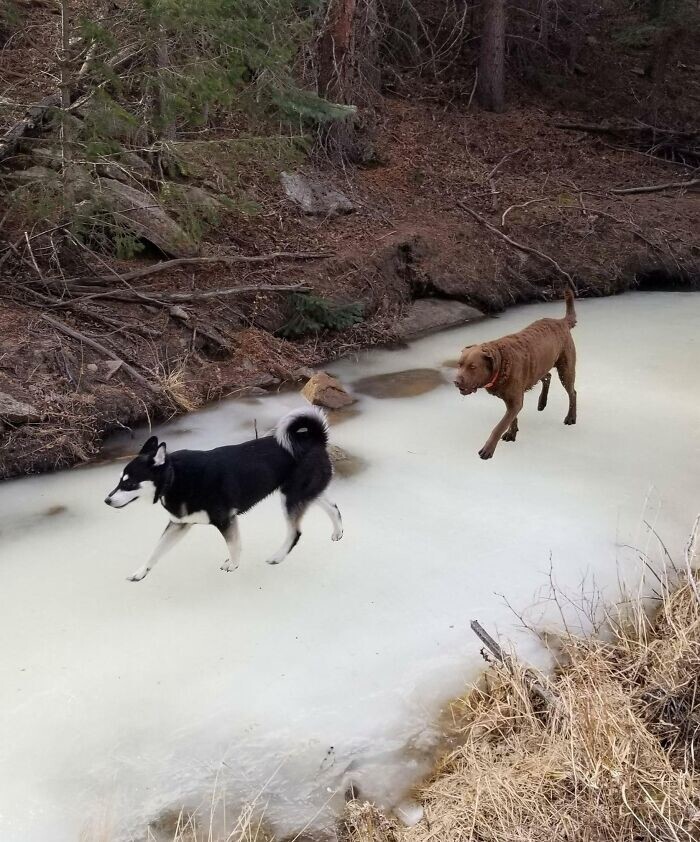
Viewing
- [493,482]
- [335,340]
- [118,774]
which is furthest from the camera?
[335,340]

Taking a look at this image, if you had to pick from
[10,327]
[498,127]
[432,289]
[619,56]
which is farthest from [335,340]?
[619,56]

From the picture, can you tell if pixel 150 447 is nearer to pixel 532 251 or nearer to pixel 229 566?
pixel 229 566

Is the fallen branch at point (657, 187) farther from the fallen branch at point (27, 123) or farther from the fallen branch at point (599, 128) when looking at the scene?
the fallen branch at point (27, 123)

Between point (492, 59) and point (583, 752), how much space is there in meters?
13.8

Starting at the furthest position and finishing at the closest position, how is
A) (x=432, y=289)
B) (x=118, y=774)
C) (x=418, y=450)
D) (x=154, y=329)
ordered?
(x=432, y=289) < (x=154, y=329) < (x=418, y=450) < (x=118, y=774)

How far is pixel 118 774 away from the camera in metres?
3.29

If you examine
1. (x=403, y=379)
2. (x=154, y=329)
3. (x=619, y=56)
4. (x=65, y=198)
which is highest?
(x=619, y=56)

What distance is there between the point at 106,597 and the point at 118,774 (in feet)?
3.92

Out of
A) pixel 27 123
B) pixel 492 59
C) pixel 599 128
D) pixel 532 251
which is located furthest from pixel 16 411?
pixel 599 128

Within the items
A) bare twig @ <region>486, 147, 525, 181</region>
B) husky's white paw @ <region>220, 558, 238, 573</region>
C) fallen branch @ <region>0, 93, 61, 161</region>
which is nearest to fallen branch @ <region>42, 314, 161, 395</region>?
fallen branch @ <region>0, 93, 61, 161</region>

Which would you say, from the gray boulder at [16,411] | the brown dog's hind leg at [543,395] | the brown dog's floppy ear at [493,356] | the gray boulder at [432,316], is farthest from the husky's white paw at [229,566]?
the gray boulder at [432,316]

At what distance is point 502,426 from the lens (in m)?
5.89

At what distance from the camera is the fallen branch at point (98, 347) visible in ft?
22.4

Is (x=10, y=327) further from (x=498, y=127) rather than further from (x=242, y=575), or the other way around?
(x=498, y=127)
